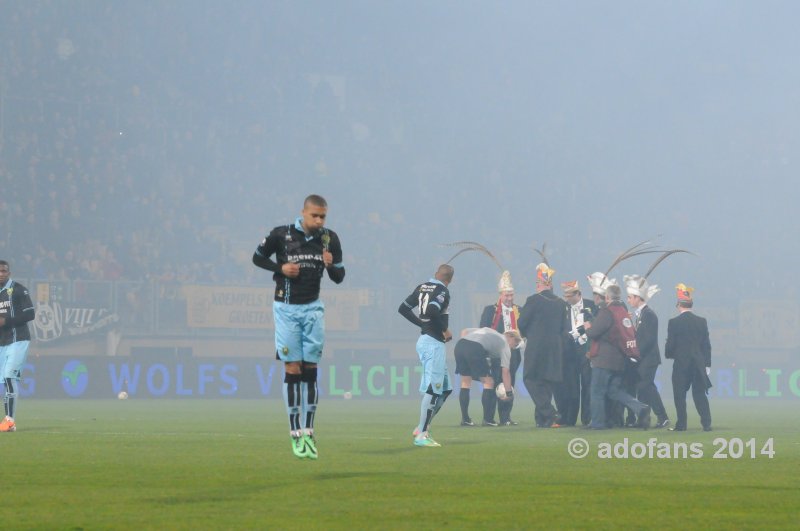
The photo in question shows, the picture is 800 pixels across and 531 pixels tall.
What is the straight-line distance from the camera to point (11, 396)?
1549cm

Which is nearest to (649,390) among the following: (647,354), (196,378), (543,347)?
(647,354)

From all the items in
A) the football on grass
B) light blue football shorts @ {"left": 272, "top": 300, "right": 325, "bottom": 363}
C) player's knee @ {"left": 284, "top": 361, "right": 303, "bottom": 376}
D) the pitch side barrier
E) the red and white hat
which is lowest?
the pitch side barrier

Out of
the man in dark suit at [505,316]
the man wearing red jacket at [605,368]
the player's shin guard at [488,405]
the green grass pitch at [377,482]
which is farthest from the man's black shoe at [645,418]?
the man in dark suit at [505,316]

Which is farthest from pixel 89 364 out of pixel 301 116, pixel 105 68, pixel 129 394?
pixel 301 116

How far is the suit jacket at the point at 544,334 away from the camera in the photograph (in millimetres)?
18328

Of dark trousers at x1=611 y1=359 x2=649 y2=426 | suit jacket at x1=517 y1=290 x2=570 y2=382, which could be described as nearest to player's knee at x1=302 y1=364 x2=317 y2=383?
suit jacket at x1=517 y1=290 x2=570 y2=382

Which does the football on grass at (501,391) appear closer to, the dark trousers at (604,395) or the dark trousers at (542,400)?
the dark trousers at (542,400)

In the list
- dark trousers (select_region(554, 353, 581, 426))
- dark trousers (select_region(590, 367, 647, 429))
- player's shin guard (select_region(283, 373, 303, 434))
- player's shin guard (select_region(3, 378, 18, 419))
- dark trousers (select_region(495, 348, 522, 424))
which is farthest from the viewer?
dark trousers (select_region(495, 348, 522, 424))

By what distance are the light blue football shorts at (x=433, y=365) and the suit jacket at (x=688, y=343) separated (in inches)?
210

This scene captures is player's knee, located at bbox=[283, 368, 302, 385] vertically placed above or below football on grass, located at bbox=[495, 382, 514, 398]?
above

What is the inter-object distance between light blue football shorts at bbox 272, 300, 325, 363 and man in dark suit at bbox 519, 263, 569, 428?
8438 millimetres

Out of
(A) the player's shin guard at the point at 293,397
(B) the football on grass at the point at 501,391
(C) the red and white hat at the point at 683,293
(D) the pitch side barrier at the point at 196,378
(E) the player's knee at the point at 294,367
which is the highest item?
(C) the red and white hat at the point at 683,293

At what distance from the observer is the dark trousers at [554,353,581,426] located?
19.1m

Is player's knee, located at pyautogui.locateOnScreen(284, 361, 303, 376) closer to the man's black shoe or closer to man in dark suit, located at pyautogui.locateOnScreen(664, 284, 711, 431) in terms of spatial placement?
the man's black shoe
